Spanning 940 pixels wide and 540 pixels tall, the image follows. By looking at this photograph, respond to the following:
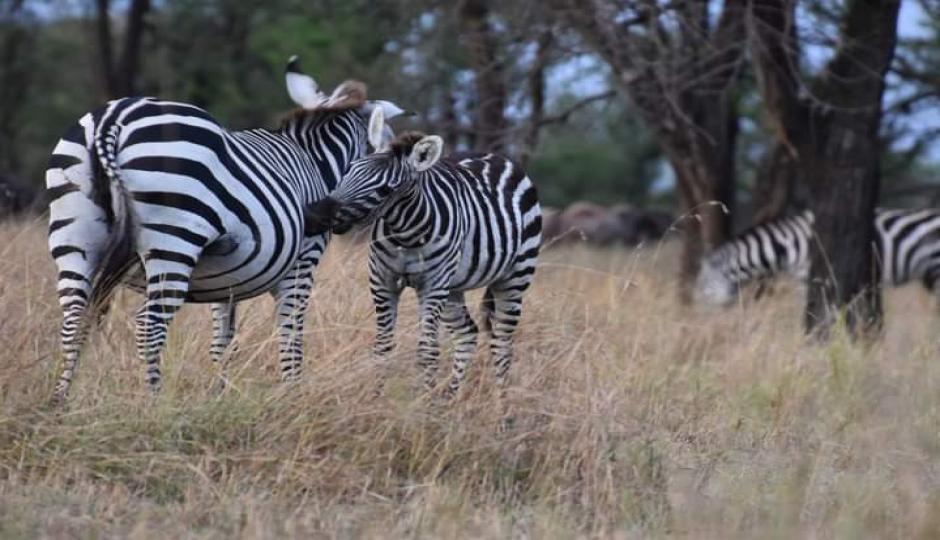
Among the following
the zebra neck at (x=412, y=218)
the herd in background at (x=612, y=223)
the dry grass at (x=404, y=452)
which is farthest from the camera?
the herd in background at (x=612, y=223)

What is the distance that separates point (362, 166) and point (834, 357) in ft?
11.4

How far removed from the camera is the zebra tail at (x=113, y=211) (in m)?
4.74

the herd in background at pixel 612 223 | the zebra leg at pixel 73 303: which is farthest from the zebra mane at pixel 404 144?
the herd in background at pixel 612 223

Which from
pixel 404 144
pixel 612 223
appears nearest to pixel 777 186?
pixel 404 144

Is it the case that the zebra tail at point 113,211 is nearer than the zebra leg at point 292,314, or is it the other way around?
the zebra tail at point 113,211

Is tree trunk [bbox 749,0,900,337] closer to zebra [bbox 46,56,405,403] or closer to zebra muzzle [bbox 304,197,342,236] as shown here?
zebra muzzle [bbox 304,197,342,236]

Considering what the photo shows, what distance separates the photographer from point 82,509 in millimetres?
4352

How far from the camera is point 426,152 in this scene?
5.70m

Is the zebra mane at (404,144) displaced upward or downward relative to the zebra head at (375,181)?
upward

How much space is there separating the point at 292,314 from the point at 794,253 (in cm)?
820

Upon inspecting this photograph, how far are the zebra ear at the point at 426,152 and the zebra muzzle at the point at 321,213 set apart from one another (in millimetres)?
473

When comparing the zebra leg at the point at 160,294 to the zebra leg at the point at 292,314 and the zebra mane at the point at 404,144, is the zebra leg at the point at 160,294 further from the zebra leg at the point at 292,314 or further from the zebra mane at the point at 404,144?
the zebra mane at the point at 404,144

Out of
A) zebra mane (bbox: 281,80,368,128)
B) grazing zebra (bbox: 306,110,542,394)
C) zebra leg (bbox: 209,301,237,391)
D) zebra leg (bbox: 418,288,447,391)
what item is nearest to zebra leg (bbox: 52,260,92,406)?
zebra leg (bbox: 209,301,237,391)

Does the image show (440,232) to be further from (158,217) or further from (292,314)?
(158,217)
